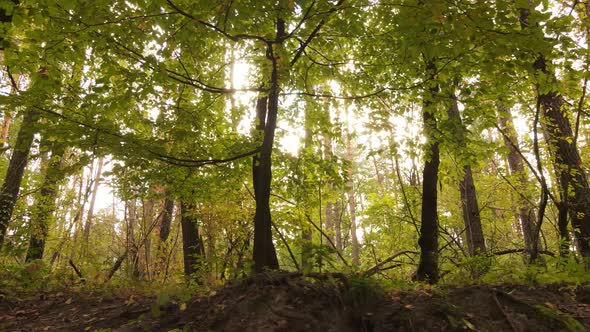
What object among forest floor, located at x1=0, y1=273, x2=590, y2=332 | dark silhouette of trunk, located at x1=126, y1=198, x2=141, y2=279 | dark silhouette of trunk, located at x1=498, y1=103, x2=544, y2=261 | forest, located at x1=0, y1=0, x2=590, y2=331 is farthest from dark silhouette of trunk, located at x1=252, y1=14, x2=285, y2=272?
dark silhouette of trunk, located at x1=126, y1=198, x2=141, y2=279

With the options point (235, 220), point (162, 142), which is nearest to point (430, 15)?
point (162, 142)

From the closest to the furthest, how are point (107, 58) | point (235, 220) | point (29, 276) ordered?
point (107, 58), point (29, 276), point (235, 220)

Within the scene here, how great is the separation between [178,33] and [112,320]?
3388mm

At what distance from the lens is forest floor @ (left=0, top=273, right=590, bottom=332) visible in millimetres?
2686

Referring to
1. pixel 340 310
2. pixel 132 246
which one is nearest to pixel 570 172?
pixel 340 310

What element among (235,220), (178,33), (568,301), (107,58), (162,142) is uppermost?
(178,33)

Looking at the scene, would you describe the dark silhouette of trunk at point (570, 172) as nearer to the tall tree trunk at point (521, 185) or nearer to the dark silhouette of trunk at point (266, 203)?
the tall tree trunk at point (521, 185)

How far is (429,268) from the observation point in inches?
211

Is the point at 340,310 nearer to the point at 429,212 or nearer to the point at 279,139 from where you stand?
the point at 429,212

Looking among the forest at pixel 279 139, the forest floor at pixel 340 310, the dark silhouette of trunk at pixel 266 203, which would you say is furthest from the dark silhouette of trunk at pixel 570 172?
the dark silhouette of trunk at pixel 266 203

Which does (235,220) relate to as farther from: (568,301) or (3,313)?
(568,301)

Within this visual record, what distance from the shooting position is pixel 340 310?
9.81ft

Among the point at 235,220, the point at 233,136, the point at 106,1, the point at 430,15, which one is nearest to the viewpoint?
the point at 430,15

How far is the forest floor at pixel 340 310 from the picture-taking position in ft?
8.81
